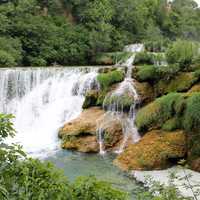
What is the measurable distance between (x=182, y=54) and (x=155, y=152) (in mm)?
4544

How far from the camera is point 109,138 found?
1449cm

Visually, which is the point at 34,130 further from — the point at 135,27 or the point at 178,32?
the point at 178,32

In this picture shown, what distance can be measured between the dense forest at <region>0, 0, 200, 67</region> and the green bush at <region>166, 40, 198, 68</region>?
1130 cm

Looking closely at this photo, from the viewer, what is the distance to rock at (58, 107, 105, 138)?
14.8 meters

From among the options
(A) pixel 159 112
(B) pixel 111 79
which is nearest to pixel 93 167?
(A) pixel 159 112

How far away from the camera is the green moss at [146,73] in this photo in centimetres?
1584

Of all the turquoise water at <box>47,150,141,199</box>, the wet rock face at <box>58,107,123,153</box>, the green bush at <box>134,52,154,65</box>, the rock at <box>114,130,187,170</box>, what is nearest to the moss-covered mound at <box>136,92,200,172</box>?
the rock at <box>114,130,187,170</box>

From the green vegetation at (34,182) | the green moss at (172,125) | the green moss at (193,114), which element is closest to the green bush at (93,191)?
the green vegetation at (34,182)

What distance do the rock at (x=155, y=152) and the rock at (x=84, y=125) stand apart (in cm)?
217

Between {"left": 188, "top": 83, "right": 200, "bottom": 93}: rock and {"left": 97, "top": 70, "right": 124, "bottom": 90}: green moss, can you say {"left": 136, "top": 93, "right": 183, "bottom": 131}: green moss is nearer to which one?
{"left": 188, "top": 83, "right": 200, "bottom": 93}: rock

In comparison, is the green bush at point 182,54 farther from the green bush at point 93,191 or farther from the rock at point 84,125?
the green bush at point 93,191

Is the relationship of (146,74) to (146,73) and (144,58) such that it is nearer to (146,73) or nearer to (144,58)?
(146,73)

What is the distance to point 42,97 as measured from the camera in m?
19.1

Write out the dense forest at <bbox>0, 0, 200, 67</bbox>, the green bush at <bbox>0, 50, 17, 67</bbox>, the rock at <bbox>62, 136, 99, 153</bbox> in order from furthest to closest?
the dense forest at <bbox>0, 0, 200, 67</bbox>, the green bush at <bbox>0, 50, 17, 67</bbox>, the rock at <bbox>62, 136, 99, 153</bbox>
